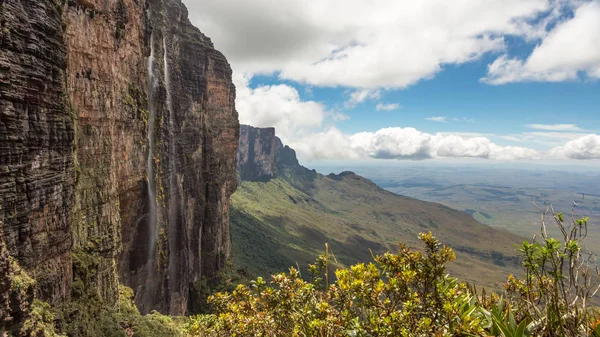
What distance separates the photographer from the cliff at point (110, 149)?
65.3 feet

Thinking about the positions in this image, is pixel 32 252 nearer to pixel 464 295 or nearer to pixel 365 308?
pixel 365 308

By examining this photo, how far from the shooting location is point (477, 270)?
482 feet

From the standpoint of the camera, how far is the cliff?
19.9 m

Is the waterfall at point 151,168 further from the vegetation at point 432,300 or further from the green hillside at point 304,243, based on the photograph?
the green hillside at point 304,243

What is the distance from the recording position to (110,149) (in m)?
33.9

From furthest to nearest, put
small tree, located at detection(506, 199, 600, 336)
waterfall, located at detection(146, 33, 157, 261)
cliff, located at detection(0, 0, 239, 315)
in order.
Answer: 1. waterfall, located at detection(146, 33, 157, 261)
2. cliff, located at detection(0, 0, 239, 315)
3. small tree, located at detection(506, 199, 600, 336)

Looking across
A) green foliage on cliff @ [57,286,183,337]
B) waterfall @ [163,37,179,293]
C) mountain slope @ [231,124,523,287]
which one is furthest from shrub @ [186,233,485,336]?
mountain slope @ [231,124,523,287]

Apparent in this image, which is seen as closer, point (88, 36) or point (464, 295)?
point (464, 295)

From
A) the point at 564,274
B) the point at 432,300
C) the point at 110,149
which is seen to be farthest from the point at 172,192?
the point at 564,274

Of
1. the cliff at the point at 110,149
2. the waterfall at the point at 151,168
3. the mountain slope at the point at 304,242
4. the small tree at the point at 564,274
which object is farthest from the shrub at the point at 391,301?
the mountain slope at the point at 304,242

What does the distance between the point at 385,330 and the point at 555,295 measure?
300cm

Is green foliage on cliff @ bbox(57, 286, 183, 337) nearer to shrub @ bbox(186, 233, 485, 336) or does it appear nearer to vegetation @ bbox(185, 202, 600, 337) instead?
vegetation @ bbox(185, 202, 600, 337)

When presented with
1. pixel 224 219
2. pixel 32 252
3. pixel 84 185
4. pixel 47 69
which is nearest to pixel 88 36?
pixel 47 69

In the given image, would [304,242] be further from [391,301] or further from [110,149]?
[391,301]
